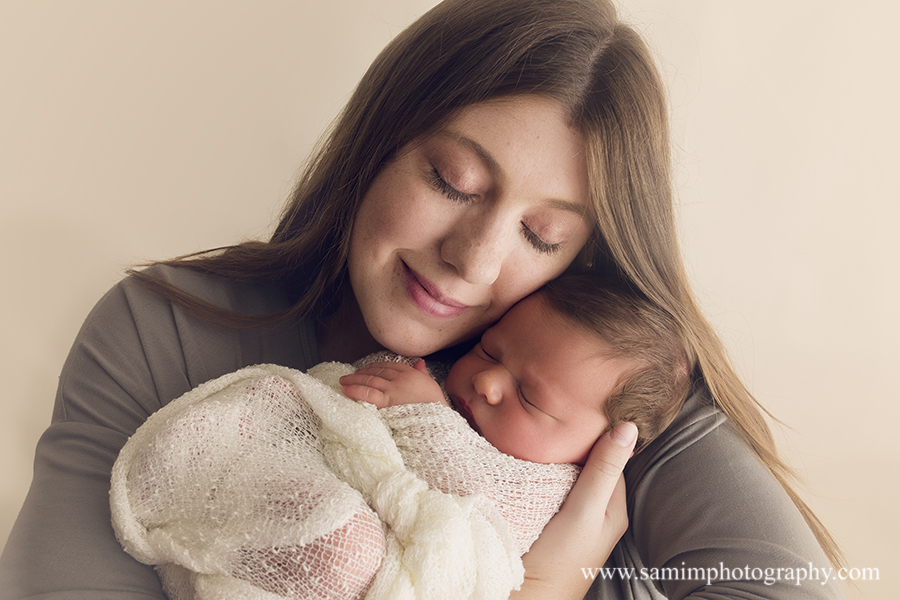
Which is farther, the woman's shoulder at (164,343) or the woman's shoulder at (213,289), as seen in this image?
the woman's shoulder at (213,289)

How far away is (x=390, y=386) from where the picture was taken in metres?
1.19

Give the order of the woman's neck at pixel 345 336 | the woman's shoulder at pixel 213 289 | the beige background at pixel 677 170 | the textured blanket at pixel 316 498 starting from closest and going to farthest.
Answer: the textured blanket at pixel 316 498 → the woman's shoulder at pixel 213 289 → the woman's neck at pixel 345 336 → the beige background at pixel 677 170

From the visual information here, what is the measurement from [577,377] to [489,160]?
0.48 meters

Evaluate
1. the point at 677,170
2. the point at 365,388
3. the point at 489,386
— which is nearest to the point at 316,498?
the point at 365,388

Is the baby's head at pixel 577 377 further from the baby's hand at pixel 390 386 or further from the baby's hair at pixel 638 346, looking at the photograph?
the baby's hand at pixel 390 386

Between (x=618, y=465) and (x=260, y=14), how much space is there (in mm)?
1721

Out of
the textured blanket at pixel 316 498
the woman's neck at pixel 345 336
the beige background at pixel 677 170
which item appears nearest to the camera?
the textured blanket at pixel 316 498

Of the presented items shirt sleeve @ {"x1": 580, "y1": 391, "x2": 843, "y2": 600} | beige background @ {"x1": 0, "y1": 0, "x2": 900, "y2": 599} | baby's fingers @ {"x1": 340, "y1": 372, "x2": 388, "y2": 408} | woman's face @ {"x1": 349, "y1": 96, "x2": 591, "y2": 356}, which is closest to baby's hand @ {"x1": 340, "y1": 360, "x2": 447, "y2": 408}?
baby's fingers @ {"x1": 340, "y1": 372, "x2": 388, "y2": 408}

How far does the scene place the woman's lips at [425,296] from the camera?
4.21 feet

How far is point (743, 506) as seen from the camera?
116cm

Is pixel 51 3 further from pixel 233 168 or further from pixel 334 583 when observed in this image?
pixel 334 583

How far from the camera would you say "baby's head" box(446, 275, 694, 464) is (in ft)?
4.03

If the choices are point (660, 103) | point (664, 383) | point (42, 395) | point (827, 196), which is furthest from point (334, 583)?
point (827, 196)

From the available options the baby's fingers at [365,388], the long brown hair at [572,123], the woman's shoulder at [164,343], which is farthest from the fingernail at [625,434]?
the woman's shoulder at [164,343]
